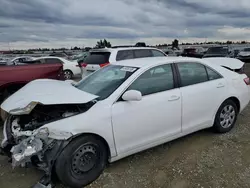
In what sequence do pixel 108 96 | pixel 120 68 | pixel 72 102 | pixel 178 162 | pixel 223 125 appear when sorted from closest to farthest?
pixel 72 102
pixel 108 96
pixel 178 162
pixel 120 68
pixel 223 125

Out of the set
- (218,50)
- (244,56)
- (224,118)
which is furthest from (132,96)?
(244,56)

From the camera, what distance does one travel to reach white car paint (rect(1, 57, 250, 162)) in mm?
3059

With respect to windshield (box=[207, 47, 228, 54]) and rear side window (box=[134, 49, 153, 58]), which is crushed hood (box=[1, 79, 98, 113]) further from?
windshield (box=[207, 47, 228, 54])

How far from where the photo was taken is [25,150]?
9.11 feet

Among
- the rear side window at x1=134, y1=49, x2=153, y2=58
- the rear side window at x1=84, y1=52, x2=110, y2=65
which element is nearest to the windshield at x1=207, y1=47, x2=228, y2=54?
the rear side window at x1=134, y1=49, x2=153, y2=58

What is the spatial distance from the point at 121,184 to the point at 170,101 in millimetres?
1411

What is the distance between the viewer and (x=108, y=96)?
330cm

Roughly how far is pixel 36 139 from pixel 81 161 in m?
0.61

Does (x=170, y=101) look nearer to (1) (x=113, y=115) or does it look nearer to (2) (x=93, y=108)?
(1) (x=113, y=115)

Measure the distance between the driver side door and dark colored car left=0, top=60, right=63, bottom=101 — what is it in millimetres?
3349

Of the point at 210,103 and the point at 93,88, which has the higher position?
the point at 93,88

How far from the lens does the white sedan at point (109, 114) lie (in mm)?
2865

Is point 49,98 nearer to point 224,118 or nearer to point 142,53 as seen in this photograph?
point 224,118

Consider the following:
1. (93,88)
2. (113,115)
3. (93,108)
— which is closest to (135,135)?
(113,115)
